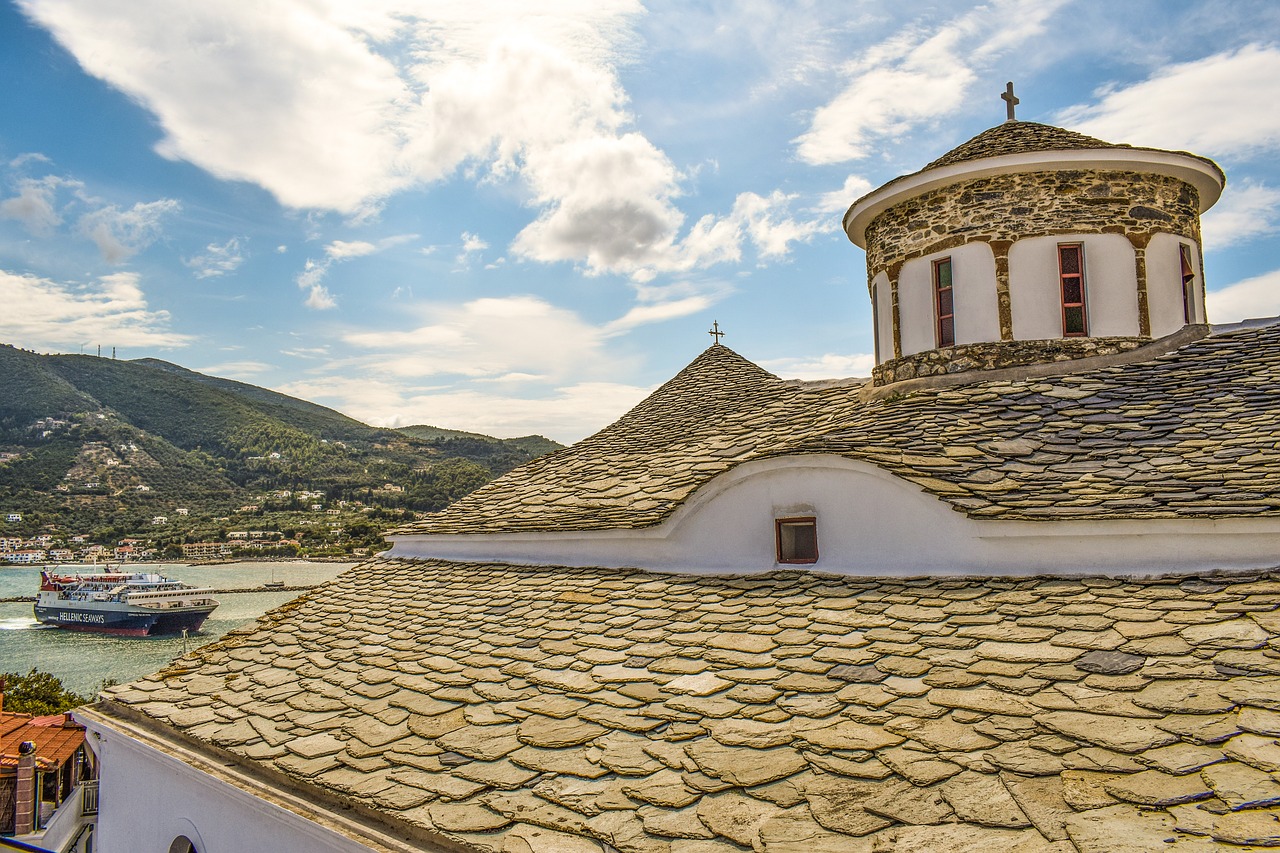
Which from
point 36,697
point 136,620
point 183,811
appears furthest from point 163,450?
point 183,811

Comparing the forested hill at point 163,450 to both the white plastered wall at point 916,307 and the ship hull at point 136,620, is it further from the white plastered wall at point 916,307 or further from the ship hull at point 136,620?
the white plastered wall at point 916,307

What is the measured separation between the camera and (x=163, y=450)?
12119cm

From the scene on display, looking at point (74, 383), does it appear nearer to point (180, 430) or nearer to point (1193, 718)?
point (180, 430)

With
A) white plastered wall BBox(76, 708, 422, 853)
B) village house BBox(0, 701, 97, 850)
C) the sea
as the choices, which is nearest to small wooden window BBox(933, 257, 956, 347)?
white plastered wall BBox(76, 708, 422, 853)

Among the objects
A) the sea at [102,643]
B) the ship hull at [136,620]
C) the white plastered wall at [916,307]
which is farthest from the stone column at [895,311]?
the ship hull at [136,620]

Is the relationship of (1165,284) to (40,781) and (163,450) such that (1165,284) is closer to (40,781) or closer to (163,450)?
(40,781)

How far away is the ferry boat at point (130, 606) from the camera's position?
63.0m

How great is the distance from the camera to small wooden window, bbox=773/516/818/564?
7340 millimetres

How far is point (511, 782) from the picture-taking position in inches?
182

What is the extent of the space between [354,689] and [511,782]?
2.91m

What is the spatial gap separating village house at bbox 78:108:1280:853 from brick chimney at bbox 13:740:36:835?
10379 mm

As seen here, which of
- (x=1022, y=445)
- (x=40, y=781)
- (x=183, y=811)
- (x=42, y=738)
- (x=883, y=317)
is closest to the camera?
(x=1022, y=445)

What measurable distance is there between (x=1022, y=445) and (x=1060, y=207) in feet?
10.9

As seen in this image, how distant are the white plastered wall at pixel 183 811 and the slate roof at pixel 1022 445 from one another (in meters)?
4.12
